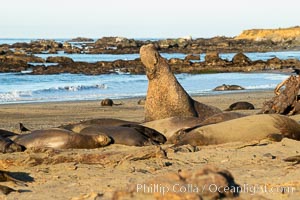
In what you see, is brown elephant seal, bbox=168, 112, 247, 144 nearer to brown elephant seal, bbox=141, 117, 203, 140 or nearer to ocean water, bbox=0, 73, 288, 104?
brown elephant seal, bbox=141, 117, 203, 140

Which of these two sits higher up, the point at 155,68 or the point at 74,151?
the point at 155,68

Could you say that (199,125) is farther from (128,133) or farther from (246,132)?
(128,133)

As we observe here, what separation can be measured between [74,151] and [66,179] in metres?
1.40

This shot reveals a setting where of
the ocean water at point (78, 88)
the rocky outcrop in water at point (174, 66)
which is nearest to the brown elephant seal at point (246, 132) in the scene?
the ocean water at point (78, 88)

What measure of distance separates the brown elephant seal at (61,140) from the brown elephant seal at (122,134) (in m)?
0.18

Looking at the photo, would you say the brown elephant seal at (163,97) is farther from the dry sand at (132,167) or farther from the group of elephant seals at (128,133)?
the dry sand at (132,167)

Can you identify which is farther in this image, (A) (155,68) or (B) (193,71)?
(B) (193,71)

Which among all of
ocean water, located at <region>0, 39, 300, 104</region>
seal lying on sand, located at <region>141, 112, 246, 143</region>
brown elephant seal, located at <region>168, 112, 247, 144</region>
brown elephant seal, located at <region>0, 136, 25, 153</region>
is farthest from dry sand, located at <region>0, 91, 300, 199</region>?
ocean water, located at <region>0, 39, 300, 104</region>

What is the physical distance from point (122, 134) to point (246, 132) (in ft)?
5.23

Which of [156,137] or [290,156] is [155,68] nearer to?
[156,137]

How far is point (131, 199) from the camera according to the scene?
371cm

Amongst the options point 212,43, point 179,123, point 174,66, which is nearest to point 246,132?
point 179,123

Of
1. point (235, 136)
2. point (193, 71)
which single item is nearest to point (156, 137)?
point (235, 136)

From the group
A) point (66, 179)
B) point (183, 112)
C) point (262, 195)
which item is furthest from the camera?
point (183, 112)
